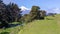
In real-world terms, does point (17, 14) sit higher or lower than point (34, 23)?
lower

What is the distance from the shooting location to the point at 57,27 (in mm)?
32031

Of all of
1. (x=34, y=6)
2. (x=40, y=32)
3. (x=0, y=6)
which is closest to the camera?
(x=40, y=32)

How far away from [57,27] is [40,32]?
160 inches

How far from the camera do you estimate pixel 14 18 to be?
99000 mm

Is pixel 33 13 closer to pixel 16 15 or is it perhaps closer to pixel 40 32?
pixel 40 32

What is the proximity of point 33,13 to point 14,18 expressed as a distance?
175 feet

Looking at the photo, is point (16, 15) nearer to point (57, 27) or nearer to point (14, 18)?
point (14, 18)

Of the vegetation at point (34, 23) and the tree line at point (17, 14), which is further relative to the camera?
the tree line at point (17, 14)

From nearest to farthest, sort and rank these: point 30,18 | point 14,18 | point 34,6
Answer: point 30,18 < point 34,6 < point 14,18

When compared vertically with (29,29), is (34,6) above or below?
above

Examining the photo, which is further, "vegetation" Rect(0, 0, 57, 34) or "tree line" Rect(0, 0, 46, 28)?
"tree line" Rect(0, 0, 46, 28)

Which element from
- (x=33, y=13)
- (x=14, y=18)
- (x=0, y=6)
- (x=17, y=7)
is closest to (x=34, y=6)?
(x=33, y=13)

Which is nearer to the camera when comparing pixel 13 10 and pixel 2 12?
pixel 2 12

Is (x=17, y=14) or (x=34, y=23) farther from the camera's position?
(x=17, y=14)
